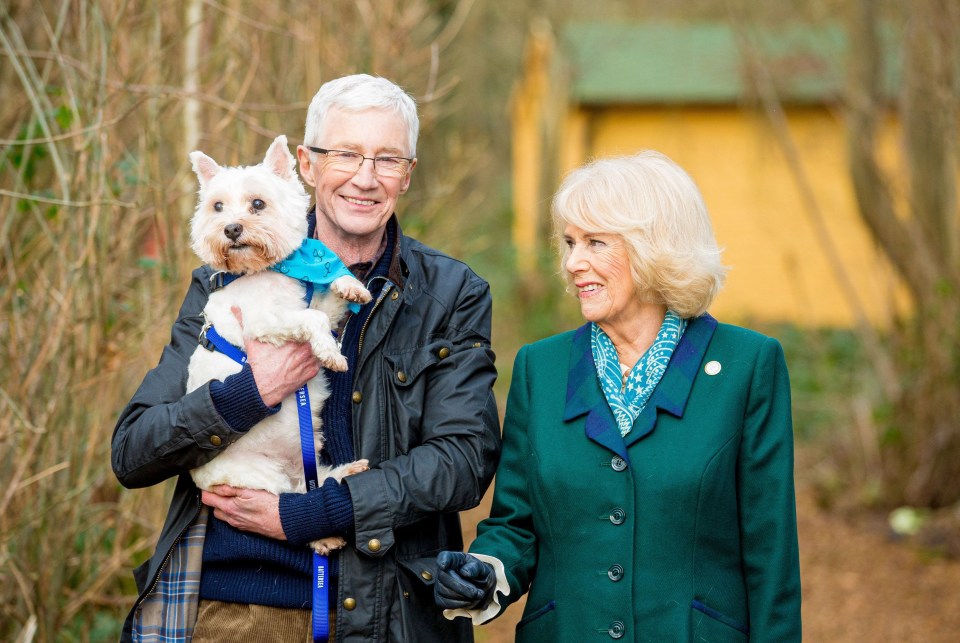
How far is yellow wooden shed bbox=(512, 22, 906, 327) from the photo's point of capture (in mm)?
19156

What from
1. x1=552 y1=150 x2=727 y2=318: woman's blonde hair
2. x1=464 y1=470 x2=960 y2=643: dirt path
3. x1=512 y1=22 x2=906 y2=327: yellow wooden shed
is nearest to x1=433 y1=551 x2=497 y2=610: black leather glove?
x1=552 y1=150 x2=727 y2=318: woman's blonde hair

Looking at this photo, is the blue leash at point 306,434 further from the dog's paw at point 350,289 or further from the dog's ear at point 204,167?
the dog's ear at point 204,167

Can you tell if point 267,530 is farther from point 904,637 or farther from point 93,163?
point 904,637

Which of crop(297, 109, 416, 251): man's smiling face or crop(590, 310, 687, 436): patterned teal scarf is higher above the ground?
crop(297, 109, 416, 251): man's smiling face

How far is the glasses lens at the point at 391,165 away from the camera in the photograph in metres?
3.29

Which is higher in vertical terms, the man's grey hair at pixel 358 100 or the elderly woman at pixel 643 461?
the man's grey hair at pixel 358 100

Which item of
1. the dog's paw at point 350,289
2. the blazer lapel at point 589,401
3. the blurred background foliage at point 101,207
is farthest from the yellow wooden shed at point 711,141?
the dog's paw at point 350,289

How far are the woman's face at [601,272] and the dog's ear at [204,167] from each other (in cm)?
111

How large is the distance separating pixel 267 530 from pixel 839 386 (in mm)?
10092

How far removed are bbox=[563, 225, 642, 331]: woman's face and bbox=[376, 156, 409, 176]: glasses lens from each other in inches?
21.7

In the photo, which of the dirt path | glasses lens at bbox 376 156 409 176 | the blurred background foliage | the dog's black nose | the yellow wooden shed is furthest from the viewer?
the yellow wooden shed

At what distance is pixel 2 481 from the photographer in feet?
15.3

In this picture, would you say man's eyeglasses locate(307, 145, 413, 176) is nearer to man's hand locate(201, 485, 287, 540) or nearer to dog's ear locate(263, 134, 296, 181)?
dog's ear locate(263, 134, 296, 181)

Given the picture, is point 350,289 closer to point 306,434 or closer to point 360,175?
point 360,175
